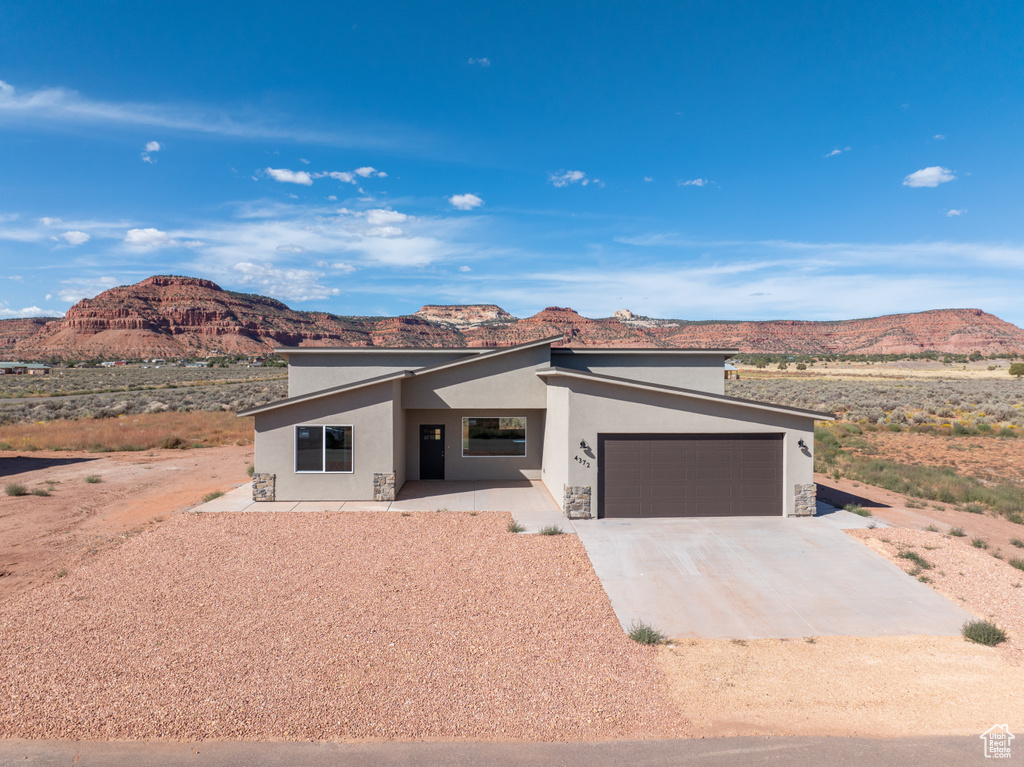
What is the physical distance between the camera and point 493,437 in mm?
16578

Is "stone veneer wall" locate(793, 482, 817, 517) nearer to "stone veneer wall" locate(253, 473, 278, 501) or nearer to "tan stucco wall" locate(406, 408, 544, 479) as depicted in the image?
"tan stucco wall" locate(406, 408, 544, 479)

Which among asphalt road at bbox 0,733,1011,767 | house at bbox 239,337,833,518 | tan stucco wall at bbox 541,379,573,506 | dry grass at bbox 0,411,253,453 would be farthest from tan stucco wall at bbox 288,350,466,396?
asphalt road at bbox 0,733,1011,767

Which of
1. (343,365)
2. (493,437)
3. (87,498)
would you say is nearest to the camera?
(87,498)

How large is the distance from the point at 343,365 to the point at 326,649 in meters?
10.4

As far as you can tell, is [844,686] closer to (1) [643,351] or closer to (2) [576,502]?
→ (2) [576,502]

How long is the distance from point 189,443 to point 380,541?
17333 millimetres

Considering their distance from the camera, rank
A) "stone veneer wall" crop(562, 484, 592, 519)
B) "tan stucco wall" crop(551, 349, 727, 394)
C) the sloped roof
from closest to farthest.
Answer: "stone veneer wall" crop(562, 484, 592, 519), the sloped roof, "tan stucco wall" crop(551, 349, 727, 394)

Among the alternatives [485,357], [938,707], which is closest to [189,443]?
[485,357]

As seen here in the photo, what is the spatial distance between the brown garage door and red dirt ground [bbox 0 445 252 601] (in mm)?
11053

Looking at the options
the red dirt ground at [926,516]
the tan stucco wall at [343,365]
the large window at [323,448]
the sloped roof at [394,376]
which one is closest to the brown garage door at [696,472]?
the red dirt ground at [926,516]

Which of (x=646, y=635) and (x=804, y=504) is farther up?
(x=804, y=504)

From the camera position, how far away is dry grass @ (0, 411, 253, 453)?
74.7 feet

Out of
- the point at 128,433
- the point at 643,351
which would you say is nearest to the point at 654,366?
the point at 643,351

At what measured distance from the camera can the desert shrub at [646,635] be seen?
7.05 m
